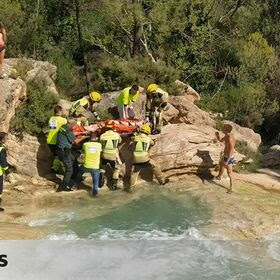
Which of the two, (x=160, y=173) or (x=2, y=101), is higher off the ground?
(x=2, y=101)

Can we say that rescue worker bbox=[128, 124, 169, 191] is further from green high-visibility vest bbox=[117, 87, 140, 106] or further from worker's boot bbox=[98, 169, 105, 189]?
green high-visibility vest bbox=[117, 87, 140, 106]

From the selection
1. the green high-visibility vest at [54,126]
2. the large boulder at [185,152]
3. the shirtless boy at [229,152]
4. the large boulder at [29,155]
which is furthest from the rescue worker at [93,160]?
the shirtless boy at [229,152]

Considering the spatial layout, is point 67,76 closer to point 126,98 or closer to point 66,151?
point 126,98

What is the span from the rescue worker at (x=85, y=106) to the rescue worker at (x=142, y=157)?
6.18 feet

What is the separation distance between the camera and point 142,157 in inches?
525

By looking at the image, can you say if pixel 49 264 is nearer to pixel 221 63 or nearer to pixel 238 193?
pixel 238 193

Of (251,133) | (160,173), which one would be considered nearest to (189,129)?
(160,173)

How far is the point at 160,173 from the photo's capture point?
1369 centimetres

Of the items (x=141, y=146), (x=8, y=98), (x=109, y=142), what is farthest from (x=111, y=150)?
(x=8, y=98)

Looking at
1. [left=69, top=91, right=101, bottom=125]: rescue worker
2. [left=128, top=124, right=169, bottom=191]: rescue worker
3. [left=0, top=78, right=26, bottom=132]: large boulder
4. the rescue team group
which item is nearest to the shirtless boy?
the rescue team group

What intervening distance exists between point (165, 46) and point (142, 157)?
29.0 feet

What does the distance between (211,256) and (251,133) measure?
7.99 metres

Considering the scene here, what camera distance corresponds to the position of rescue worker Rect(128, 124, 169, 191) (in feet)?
43.7

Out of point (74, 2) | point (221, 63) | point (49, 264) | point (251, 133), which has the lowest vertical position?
point (49, 264)
